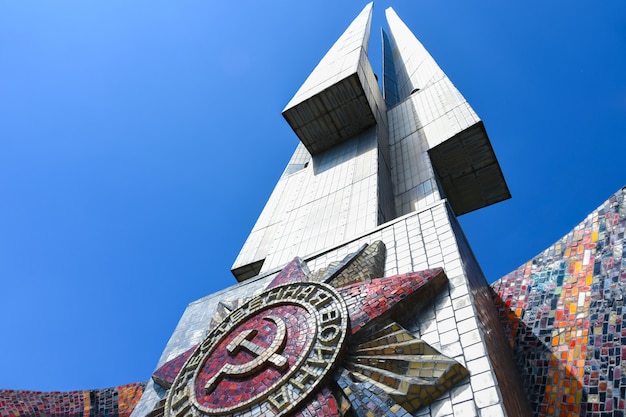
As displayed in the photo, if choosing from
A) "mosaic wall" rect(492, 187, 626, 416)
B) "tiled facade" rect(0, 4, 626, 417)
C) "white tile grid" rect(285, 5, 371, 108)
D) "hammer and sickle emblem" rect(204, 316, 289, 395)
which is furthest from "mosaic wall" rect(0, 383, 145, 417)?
"white tile grid" rect(285, 5, 371, 108)

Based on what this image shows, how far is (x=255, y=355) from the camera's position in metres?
6.24

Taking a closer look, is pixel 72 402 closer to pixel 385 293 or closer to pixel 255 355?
pixel 255 355

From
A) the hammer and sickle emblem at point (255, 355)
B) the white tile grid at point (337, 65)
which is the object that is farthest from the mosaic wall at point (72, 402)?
the white tile grid at point (337, 65)

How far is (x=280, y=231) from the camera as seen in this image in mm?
14383

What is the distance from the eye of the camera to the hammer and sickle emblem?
5933 millimetres

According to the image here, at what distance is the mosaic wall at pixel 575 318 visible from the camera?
21.7ft

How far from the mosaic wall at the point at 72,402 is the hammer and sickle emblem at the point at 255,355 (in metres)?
5.85

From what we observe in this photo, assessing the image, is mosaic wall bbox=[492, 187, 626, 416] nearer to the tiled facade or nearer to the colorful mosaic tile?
the tiled facade

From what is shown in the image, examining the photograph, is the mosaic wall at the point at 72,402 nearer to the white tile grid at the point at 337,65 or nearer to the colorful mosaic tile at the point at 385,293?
the colorful mosaic tile at the point at 385,293

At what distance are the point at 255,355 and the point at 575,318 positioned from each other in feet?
16.6

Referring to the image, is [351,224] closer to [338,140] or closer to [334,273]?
[334,273]

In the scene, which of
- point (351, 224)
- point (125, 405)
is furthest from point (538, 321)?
point (125, 405)

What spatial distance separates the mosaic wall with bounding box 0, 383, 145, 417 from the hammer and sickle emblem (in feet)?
19.2

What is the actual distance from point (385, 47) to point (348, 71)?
18.9m
